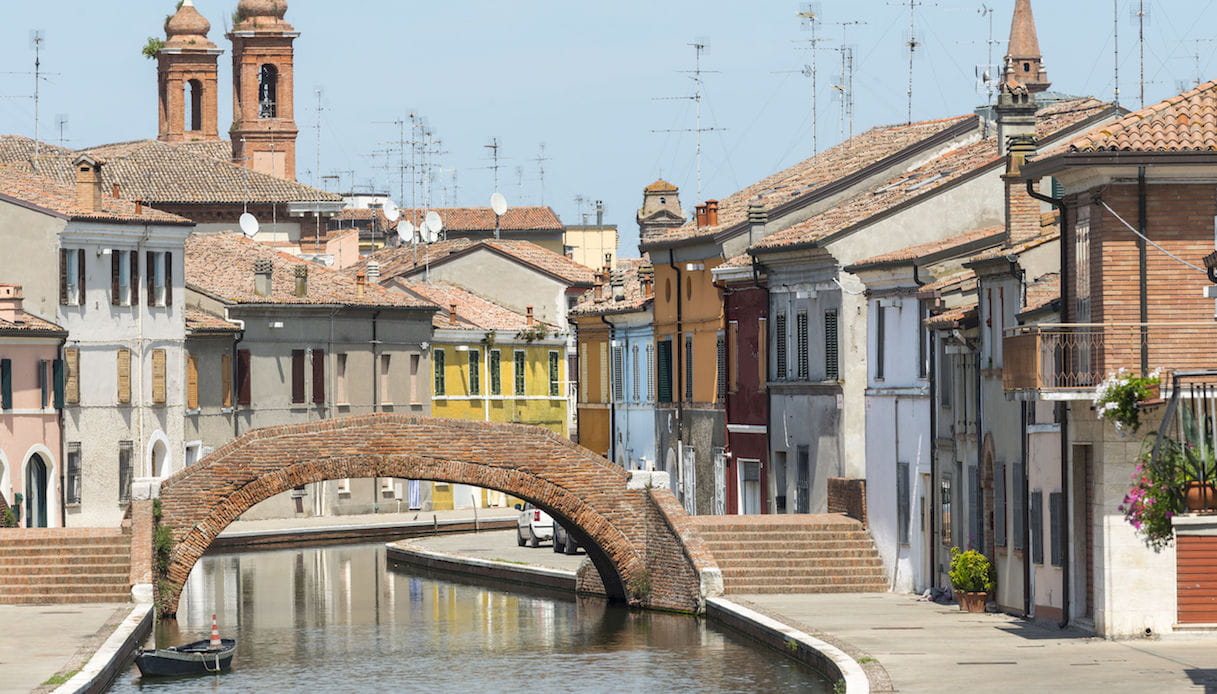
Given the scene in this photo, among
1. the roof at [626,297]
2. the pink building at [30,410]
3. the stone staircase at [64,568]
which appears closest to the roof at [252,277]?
the roof at [626,297]

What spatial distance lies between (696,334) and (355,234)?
49495 mm

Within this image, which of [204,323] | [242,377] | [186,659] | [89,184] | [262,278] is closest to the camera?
[186,659]

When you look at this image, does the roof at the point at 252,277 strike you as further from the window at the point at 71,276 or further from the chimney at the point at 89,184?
the window at the point at 71,276

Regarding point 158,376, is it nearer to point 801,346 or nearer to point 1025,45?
point 801,346

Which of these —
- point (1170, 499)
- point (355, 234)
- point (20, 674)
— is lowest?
point (20, 674)

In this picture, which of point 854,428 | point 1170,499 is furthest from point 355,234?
point 1170,499

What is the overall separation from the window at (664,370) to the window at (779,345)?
10.1 meters

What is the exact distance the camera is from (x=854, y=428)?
1961 inches

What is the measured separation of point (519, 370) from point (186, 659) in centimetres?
5200

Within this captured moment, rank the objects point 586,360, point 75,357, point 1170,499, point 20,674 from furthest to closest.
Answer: point 586,360 < point 75,357 < point 20,674 < point 1170,499

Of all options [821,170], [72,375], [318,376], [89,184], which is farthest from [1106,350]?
[318,376]

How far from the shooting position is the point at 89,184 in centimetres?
6600

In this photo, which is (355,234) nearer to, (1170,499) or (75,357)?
(75,357)

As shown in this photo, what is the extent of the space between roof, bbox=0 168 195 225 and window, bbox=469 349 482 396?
66.5 feet
